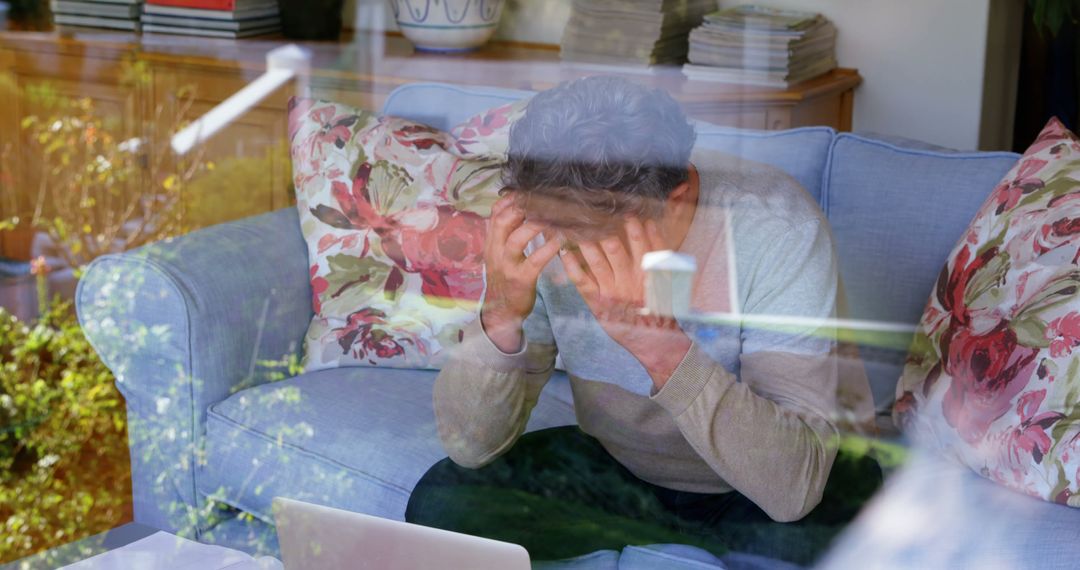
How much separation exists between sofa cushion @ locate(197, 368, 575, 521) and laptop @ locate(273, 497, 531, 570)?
22 cm

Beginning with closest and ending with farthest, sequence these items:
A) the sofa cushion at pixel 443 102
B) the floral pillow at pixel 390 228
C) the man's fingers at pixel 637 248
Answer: the man's fingers at pixel 637 248, the floral pillow at pixel 390 228, the sofa cushion at pixel 443 102

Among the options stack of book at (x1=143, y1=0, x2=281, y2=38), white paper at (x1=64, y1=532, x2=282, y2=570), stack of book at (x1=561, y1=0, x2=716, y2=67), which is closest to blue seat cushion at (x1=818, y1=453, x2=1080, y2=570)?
white paper at (x1=64, y1=532, x2=282, y2=570)

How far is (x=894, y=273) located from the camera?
40.9 inches

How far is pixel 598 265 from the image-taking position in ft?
2.65

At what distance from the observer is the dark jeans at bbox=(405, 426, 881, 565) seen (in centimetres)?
87

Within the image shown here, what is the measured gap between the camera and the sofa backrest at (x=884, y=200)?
1.02m

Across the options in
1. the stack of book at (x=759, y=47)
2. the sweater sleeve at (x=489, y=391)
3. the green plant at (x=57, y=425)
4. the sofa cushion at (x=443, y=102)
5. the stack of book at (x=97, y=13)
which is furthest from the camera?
the stack of book at (x=97, y=13)

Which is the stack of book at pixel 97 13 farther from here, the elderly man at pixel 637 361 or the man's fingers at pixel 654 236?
the man's fingers at pixel 654 236

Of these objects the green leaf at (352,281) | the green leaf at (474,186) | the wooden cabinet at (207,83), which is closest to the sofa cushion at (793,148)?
the green leaf at (474,186)

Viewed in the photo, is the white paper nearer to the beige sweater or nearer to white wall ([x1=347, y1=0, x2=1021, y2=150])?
the beige sweater

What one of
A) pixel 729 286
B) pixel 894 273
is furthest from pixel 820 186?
pixel 729 286

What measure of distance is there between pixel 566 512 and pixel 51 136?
1167 mm

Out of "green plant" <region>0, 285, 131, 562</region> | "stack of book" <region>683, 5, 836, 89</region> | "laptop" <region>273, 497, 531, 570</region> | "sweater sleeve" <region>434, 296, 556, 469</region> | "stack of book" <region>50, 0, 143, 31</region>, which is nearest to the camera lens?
"laptop" <region>273, 497, 531, 570</region>

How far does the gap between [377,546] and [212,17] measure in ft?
3.79
